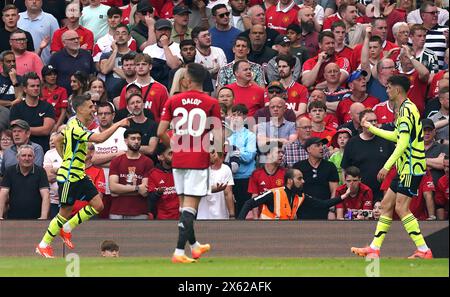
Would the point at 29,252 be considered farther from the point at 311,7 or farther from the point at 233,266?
the point at 311,7

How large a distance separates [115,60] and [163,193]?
3.83m

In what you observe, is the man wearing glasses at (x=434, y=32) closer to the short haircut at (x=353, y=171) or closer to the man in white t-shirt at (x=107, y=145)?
the short haircut at (x=353, y=171)

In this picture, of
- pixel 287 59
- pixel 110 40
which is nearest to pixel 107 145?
pixel 287 59

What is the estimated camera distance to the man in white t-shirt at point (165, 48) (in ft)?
72.5

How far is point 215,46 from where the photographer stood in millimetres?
22828

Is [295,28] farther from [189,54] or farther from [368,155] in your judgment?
[368,155]

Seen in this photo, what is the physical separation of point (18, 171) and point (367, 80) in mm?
6003

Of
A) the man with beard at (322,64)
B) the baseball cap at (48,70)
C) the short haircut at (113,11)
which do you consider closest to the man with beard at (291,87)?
the man with beard at (322,64)

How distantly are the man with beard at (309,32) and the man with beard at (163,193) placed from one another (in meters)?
4.40

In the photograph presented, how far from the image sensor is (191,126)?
15609 mm

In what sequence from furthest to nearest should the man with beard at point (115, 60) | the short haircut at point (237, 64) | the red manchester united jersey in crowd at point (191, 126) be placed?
the man with beard at point (115, 60) → the short haircut at point (237, 64) → the red manchester united jersey in crowd at point (191, 126)

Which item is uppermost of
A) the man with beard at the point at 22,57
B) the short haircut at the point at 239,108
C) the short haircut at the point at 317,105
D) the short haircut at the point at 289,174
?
the man with beard at the point at 22,57

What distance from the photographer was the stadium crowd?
19469 millimetres

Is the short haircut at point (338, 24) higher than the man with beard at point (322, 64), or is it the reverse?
the short haircut at point (338, 24)
